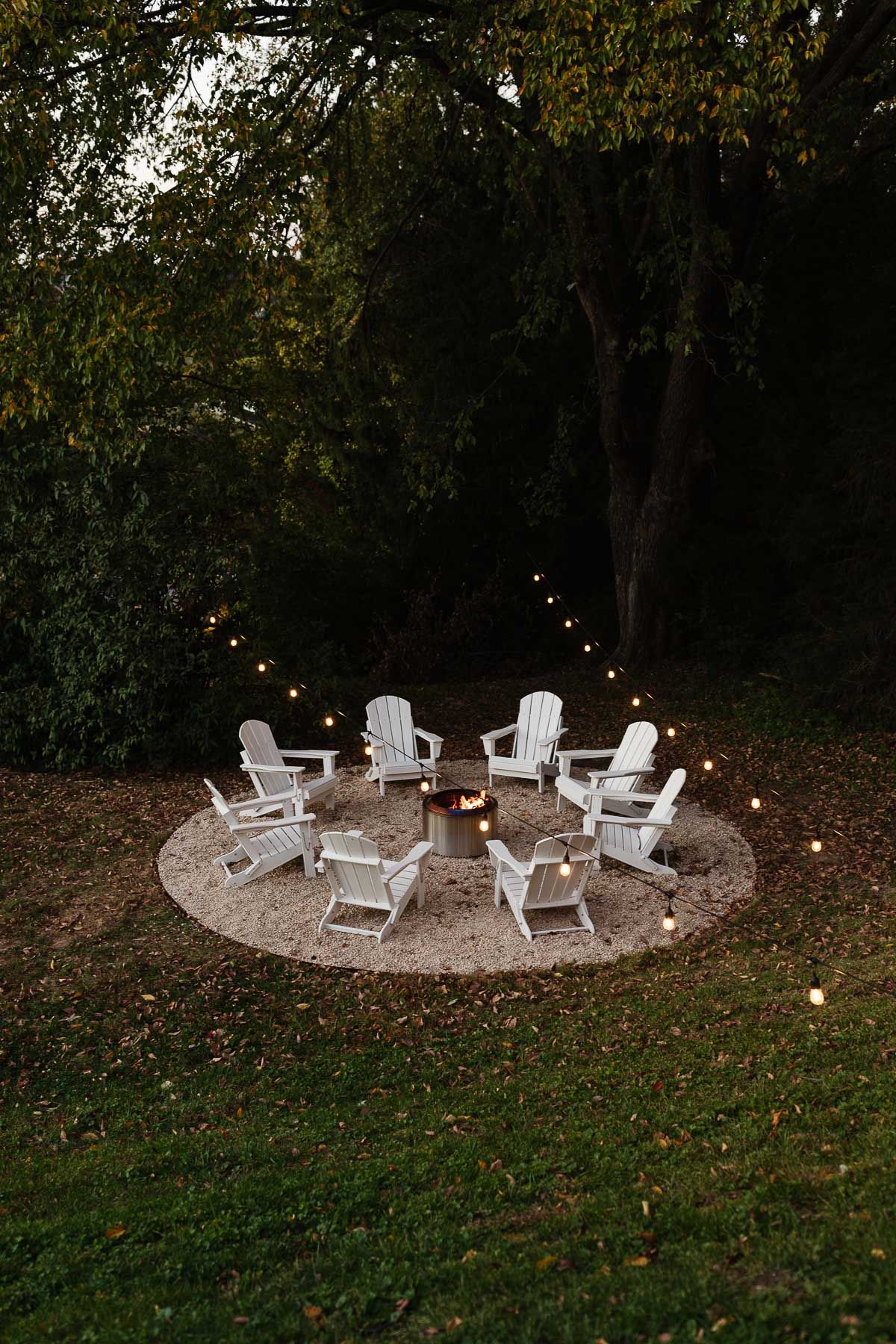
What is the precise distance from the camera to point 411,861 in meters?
7.09

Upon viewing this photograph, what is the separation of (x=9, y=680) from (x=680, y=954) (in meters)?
7.98

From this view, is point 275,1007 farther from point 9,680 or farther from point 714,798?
point 9,680

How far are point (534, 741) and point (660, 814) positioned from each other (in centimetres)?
257

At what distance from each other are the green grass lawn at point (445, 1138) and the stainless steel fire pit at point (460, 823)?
78.4 inches

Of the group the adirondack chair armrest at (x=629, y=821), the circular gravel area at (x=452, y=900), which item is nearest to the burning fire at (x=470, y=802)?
the circular gravel area at (x=452, y=900)

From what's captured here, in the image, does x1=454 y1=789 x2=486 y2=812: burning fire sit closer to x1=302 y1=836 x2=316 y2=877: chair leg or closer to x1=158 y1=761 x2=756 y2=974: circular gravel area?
x1=158 y1=761 x2=756 y2=974: circular gravel area

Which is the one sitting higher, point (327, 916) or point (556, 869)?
point (556, 869)

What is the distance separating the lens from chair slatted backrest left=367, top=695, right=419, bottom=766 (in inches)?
390

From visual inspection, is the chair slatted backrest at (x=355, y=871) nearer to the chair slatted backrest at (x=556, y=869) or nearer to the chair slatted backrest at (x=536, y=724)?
the chair slatted backrest at (x=556, y=869)

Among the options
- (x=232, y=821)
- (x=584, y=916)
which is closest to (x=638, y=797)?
(x=584, y=916)

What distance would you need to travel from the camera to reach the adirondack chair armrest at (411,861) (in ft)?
22.8

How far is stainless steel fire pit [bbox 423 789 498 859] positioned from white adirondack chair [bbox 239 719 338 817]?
3.71 feet

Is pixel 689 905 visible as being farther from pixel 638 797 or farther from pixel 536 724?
pixel 536 724

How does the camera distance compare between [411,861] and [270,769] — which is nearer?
[411,861]
